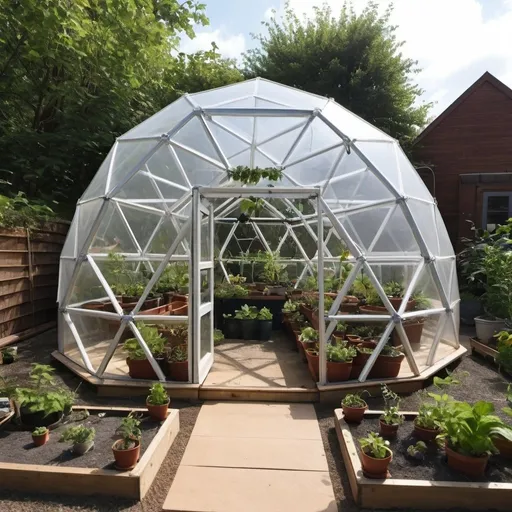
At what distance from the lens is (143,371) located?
5152mm

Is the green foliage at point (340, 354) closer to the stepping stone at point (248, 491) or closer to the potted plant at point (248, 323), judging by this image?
the stepping stone at point (248, 491)

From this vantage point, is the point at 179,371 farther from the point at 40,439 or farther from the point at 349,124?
the point at 349,124

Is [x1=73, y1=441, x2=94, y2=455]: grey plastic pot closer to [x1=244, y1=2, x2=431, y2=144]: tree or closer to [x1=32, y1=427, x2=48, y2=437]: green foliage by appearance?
[x1=32, y1=427, x2=48, y2=437]: green foliage

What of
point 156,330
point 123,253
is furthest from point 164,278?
point 156,330

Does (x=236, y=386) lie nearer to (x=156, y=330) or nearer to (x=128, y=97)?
(x=156, y=330)

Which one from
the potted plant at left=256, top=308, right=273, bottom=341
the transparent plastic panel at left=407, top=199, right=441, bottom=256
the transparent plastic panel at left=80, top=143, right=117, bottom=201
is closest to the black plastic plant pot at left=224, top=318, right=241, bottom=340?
the potted plant at left=256, top=308, right=273, bottom=341

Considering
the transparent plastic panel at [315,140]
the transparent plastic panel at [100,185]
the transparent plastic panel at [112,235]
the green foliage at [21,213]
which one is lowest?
the transparent plastic panel at [112,235]

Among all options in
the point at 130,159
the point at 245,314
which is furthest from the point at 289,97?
the point at 245,314

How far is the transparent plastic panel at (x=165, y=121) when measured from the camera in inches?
232

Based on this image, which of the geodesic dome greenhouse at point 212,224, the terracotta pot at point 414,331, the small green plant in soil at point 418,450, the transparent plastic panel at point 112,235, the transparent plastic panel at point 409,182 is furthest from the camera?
the transparent plastic panel at point 409,182

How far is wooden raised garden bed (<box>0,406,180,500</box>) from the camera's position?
303 cm

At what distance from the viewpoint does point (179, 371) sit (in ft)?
16.9

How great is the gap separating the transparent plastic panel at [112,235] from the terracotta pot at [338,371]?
3.71 m

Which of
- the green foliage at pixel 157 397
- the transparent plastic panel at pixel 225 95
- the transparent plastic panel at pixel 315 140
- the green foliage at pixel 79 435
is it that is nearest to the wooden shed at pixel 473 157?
the transparent plastic panel at pixel 315 140
